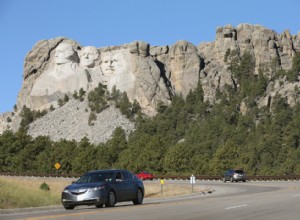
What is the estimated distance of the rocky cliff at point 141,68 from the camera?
170m

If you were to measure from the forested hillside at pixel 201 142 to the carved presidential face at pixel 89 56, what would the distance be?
30831 millimetres

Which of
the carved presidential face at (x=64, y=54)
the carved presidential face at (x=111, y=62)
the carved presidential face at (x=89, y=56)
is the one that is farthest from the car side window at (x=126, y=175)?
the carved presidential face at (x=64, y=54)

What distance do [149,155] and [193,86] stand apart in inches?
2848

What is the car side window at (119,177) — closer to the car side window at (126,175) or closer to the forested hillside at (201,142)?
the car side window at (126,175)

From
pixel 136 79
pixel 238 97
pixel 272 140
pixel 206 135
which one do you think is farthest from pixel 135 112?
pixel 272 140

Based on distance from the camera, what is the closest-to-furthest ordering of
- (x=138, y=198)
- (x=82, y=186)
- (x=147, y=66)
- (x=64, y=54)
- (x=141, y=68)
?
(x=82, y=186) → (x=138, y=198) → (x=141, y=68) → (x=147, y=66) → (x=64, y=54)

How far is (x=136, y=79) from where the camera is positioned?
17762 cm

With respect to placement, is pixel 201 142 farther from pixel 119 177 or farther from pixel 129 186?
pixel 119 177

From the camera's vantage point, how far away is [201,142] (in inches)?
5044

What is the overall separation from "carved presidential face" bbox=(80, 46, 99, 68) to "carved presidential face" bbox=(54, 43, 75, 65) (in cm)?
318

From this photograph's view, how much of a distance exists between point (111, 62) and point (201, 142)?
67.1 meters

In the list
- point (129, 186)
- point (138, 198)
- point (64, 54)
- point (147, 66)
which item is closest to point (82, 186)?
point (129, 186)

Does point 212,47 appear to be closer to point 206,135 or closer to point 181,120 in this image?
point 181,120

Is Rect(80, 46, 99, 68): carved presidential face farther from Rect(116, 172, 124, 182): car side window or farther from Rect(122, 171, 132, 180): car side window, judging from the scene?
Rect(116, 172, 124, 182): car side window
